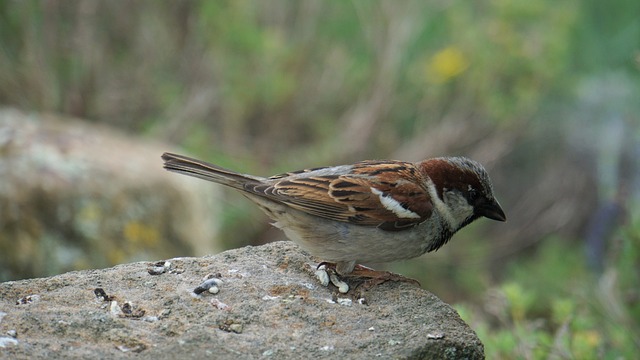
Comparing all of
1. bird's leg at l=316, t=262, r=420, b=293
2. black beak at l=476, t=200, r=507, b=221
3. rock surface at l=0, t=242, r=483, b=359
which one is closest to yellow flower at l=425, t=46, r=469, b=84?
black beak at l=476, t=200, r=507, b=221

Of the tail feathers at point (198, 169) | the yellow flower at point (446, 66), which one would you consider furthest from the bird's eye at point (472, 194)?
the yellow flower at point (446, 66)

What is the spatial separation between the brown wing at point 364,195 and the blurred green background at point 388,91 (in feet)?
11.0

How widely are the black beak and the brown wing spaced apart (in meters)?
0.28

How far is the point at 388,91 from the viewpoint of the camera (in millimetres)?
8938

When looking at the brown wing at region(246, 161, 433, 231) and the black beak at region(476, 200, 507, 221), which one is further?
the black beak at region(476, 200, 507, 221)

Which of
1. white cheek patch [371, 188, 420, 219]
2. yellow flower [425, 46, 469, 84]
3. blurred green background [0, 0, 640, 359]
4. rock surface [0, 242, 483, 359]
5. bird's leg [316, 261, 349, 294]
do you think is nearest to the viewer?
rock surface [0, 242, 483, 359]

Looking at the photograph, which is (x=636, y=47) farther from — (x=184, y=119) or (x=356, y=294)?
(x=356, y=294)

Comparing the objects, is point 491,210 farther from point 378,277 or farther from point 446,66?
point 446,66

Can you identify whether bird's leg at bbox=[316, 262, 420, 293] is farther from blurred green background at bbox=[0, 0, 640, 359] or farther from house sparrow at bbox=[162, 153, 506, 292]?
blurred green background at bbox=[0, 0, 640, 359]

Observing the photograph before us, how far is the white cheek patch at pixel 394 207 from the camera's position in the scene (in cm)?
429

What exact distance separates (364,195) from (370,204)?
57 millimetres

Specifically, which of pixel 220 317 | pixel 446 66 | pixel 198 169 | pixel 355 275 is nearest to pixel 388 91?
pixel 446 66

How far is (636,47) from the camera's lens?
8555mm

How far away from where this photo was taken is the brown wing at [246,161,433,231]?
4332 mm
